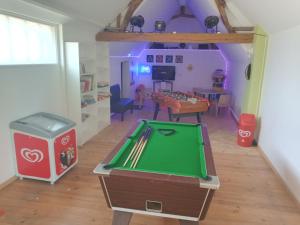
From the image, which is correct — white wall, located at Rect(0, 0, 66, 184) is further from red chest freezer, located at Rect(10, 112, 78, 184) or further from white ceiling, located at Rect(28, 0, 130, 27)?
white ceiling, located at Rect(28, 0, 130, 27)

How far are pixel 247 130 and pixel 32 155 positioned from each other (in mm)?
3898

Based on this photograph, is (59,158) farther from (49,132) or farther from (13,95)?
(13,95)

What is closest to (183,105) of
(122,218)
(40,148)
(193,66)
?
(40,148)

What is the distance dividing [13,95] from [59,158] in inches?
41.7

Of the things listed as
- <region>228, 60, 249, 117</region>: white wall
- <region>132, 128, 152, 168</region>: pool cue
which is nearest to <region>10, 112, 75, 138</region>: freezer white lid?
<region>132, 128, 152, 168</region>: pool cue

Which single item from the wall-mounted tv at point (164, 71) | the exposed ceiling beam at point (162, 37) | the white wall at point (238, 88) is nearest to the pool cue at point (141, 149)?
the exposed ceiling beam at point (162, 37)

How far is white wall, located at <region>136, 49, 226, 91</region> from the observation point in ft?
30.5

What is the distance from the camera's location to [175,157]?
2301 mm

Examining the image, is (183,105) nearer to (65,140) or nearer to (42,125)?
(65,140)

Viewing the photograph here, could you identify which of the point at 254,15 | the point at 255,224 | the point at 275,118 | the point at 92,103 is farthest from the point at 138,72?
the point at 255,224

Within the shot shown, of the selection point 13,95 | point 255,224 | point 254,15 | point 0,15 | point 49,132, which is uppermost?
point 254,15

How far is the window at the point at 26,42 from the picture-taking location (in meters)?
3.00

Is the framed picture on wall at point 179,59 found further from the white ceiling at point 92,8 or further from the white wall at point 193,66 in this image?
the white ceiling at point 92,8

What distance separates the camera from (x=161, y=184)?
1.78m
